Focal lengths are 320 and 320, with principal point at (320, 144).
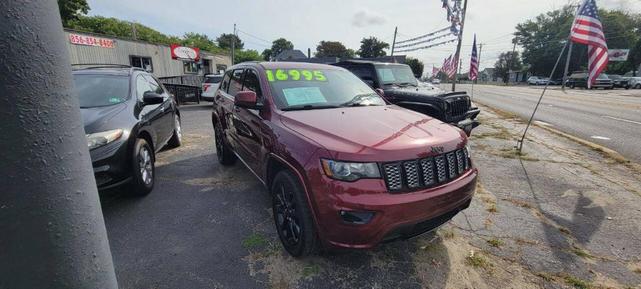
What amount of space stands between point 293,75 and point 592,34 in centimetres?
563

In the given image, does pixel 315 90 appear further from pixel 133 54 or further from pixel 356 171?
pixel 133 54

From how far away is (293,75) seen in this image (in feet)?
12.1

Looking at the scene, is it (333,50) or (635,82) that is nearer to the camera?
(635,82)

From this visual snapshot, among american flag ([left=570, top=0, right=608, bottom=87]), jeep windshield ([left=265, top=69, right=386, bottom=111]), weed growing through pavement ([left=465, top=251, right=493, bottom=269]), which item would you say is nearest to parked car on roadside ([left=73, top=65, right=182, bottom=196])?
jeep windshield ([left=265, top=69, right=386, bottom=111])

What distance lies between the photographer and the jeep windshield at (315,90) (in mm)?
3320

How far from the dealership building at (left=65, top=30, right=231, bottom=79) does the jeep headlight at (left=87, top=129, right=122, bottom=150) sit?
512 inches

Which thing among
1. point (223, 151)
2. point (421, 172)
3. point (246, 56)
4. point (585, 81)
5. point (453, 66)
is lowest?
point (585, 81)

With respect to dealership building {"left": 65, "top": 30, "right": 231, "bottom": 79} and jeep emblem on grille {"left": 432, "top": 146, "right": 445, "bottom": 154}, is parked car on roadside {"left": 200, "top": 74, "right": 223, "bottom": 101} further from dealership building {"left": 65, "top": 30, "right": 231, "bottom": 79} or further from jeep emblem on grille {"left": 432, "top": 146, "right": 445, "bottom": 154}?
jeep emblem on grille {"left": 432, "top": 146, "right": 445, "bottom": 154}

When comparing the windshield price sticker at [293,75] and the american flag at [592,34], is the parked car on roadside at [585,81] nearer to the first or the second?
the american flag at [592,34]

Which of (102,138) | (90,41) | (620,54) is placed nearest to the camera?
(102,138)

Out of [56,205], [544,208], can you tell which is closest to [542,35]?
[544,208]

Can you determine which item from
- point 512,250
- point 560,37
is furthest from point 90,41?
point 560,37

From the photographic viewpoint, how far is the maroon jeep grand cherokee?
7.25 ft

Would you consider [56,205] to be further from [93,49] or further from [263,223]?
[93,49]
